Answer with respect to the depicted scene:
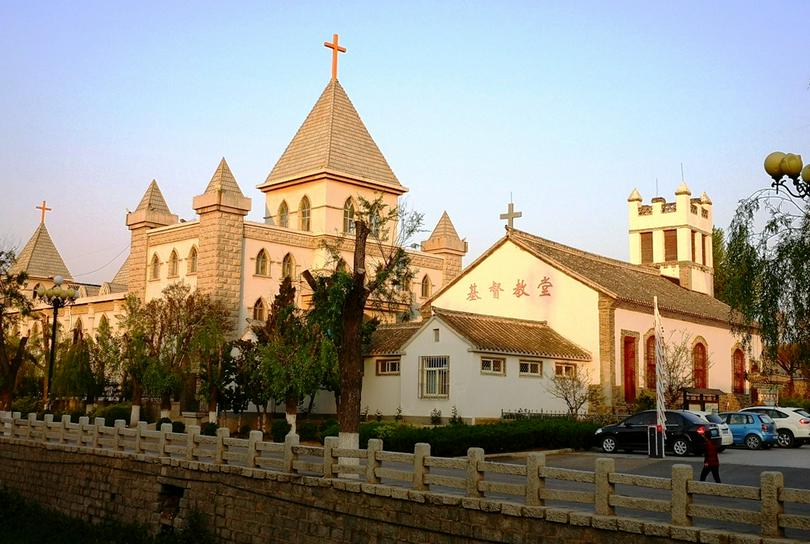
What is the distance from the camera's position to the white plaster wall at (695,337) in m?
38.2

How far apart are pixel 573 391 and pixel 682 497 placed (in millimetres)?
23387

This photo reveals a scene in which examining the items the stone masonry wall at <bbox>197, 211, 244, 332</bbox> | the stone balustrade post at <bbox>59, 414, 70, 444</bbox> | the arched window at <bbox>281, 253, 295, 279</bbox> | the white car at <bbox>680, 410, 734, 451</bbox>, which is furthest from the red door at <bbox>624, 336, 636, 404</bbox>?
the stone balustrade post at <bbox>59, 414, 70, 444</bbox>

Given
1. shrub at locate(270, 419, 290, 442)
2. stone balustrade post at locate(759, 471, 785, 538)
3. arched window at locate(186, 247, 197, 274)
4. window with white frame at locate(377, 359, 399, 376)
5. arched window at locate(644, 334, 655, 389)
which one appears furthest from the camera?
arched window at locate(186, 247, 197, 274)

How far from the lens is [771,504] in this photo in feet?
35.7

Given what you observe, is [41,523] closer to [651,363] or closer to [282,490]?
[282,490]

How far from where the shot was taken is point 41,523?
2672 centimetres

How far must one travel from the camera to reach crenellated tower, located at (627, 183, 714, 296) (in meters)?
52.3

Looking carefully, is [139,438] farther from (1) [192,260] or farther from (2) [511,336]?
(1) [192,260]

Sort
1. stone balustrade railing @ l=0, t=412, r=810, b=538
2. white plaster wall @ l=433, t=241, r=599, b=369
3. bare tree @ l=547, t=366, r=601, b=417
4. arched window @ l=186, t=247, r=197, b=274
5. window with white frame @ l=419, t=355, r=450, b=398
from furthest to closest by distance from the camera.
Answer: arched window @ l=186, t=247, r=197, b=274 < white plaster wall @ l=433, t=241, r=599, b=369 < bare tree @ l=547, t=366, r=601, b=417 < window with white frame @ l=419, t=355, r=450, b=398 < stone balustrade railing @ l=0, t=412, r=810, b=538

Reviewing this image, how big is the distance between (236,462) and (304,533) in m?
3.96

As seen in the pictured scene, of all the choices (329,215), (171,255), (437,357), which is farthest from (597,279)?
(171,255)

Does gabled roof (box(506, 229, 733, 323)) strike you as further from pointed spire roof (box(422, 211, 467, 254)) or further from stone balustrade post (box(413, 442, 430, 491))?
stone balustrade post (box(413, 442, 430, 491))

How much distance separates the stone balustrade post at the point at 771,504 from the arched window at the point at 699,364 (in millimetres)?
31966

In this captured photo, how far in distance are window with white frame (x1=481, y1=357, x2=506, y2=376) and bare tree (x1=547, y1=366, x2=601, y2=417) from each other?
271 cm
